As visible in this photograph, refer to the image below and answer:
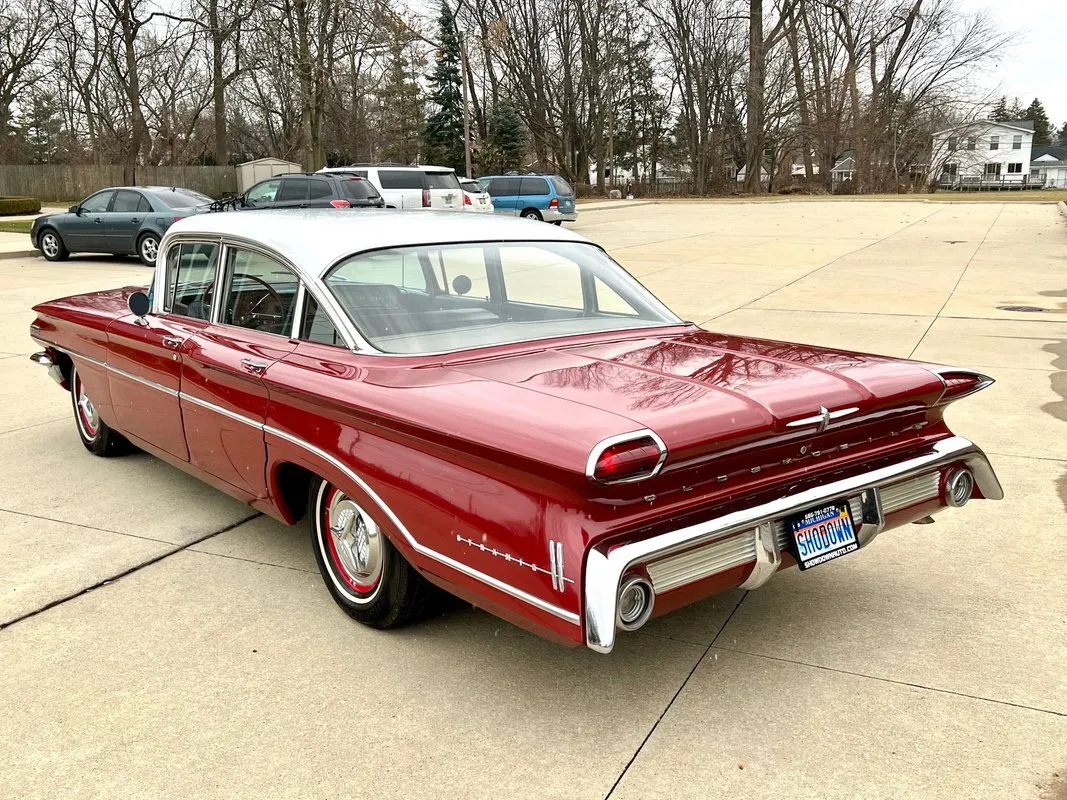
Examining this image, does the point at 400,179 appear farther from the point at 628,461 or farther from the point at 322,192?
the point at 628,461

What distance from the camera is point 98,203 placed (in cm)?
1766

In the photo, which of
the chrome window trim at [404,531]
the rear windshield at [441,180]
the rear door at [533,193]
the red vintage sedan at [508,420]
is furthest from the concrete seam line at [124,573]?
the rear door at [533,193]

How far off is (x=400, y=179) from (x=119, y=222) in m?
6.64

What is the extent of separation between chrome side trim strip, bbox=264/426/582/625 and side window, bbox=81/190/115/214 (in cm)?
1594

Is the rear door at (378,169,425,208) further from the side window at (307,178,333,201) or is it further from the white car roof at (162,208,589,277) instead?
the white car roof at (162,208,589,277)

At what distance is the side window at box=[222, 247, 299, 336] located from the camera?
3848 mm

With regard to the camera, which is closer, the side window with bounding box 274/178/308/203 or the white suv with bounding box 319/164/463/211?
the side window with bounding box 274/178/308/203

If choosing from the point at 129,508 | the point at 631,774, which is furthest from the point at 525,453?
the point at 129,508

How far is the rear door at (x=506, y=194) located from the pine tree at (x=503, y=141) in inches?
1033

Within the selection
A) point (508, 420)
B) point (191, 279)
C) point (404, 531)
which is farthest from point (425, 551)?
point (191, 279)

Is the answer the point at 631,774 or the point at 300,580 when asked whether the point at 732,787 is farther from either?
the point at 300,580

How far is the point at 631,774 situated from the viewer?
Result: 2615 millimetres

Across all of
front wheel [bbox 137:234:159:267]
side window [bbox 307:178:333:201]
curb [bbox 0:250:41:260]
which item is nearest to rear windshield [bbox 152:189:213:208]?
front wheel [bbox 137:234:159:267]

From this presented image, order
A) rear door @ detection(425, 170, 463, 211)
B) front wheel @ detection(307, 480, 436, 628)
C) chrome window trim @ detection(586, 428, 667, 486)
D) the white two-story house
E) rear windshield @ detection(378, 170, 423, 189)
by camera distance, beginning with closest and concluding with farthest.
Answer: chrome window trim @ detection(586, 428, 667, 486)
front wheel @ detection(307, 480, 436, 628)
rear windshield @ detection(378, 170, 423, 189)
rear door @ detection(425, 170, 463, 211)
the white two-story house
